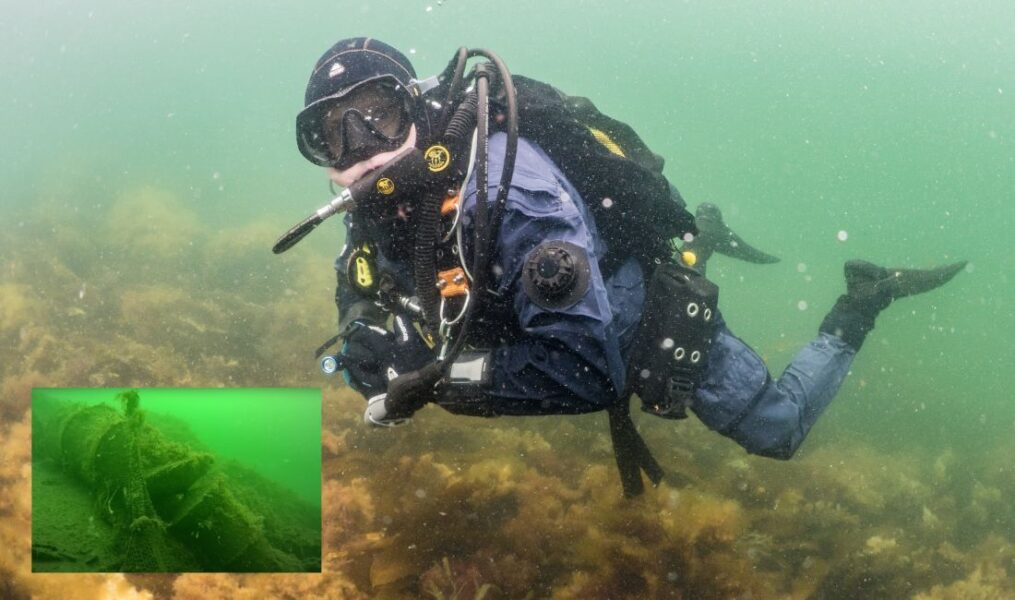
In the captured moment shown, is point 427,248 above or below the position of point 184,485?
above

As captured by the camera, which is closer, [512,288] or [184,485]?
[512,288]

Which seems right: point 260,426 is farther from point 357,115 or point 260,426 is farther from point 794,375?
point 794,375

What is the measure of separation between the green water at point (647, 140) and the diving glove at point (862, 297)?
345 centimetres

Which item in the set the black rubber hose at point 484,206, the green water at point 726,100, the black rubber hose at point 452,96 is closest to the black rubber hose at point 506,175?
the black rubber hose at point 484,206

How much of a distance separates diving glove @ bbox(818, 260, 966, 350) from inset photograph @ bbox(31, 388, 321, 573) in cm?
429

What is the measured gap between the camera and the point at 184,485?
12.1 feet

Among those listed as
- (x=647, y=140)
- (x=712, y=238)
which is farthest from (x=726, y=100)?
(x=712, y=238)

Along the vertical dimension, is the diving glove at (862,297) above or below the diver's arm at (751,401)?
above

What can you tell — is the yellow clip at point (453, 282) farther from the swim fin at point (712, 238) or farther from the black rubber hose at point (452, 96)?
the swim fin at point (712, 238)

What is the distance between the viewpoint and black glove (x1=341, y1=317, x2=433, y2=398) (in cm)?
337

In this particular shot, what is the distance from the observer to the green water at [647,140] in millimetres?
10453

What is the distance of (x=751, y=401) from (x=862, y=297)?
171 centimetres

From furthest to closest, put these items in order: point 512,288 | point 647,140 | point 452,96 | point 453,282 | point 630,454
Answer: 1. point 647,140
2. point 630,454
3. point 452,96
4. point 453,282
5. point 512,288

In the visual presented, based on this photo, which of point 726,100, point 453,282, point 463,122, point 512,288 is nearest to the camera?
point 512,288
